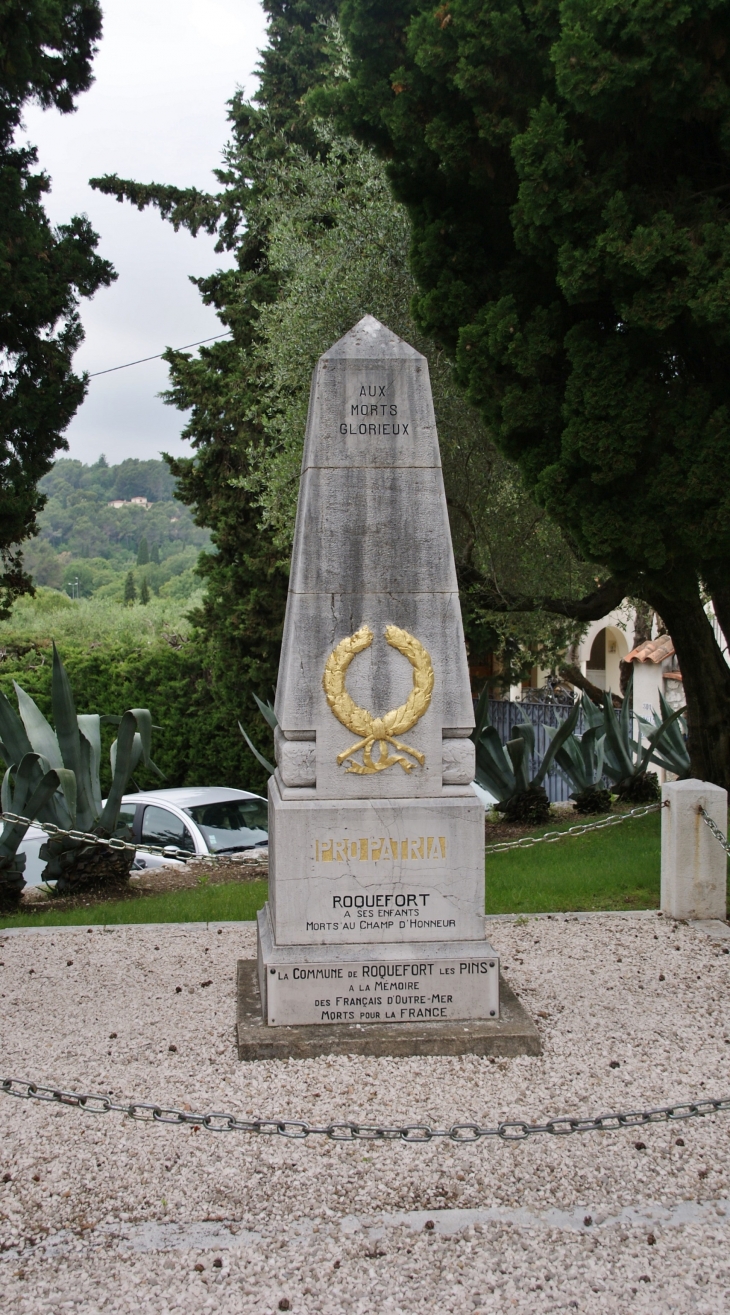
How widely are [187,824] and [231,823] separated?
58cm

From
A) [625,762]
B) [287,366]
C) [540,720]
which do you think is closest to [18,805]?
[287,366]

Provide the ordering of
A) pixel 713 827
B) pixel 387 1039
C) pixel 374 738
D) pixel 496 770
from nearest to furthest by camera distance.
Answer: pixel 387 1039 < pixel 374 738 < pixel 713 827 < pixel 496 770

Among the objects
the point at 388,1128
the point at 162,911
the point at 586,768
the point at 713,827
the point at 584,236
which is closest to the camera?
the point at 388,1128

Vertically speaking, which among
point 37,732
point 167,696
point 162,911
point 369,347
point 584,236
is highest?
point 584,236

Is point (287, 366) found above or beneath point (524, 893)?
above

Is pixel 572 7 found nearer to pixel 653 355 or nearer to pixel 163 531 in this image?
pixel 653 355

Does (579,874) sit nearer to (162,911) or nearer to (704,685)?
(704,685)

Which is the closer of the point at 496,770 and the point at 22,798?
the point at 22,798

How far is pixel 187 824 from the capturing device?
31.0 ft

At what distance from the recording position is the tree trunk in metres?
9.45

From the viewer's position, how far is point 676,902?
22.7 feet

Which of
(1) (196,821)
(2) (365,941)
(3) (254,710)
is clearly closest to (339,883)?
(2) (365,941)

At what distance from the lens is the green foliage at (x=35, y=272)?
10.4 m

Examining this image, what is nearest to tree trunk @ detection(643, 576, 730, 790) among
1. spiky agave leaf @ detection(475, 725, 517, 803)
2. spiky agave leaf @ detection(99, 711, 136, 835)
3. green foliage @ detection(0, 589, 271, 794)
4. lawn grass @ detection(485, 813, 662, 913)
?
lawn grass @ detection(485, 813, 662, 913)
